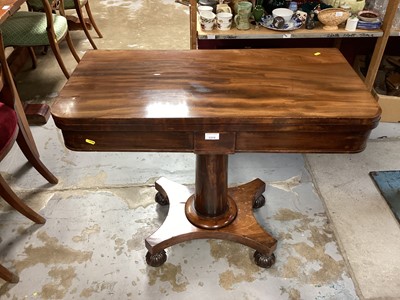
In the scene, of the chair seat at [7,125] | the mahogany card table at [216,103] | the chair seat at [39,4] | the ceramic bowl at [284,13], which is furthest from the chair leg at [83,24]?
the mahogany card table at [216,103]

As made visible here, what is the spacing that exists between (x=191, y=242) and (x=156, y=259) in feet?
0.64

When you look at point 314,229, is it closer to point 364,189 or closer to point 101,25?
point 364,189

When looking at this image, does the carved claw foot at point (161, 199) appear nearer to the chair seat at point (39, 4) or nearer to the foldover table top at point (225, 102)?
the foldover table top at point (225, 102)

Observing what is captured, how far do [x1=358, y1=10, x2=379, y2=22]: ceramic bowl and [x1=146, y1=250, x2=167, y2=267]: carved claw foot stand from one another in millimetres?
1606

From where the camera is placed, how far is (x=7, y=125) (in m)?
1.55

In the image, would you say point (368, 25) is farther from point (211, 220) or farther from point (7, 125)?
point (7, 125)

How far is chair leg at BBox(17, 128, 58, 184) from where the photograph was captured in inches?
70.0

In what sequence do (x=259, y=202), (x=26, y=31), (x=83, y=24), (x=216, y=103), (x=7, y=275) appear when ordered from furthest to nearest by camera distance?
(x=83, y=24)
(x=26, y=31)
(x=259, y=202)
(x=7, y=275)
(x=216, y=103)

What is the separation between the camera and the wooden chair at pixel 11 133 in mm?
1493

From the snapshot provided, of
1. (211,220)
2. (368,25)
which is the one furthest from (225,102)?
(368,25)

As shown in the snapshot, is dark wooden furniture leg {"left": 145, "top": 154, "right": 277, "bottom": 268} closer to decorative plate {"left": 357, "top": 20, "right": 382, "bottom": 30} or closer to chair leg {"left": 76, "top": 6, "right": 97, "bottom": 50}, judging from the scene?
decorative plate {"left": 357, "top": 20, "right": 382, "bottom": 30}

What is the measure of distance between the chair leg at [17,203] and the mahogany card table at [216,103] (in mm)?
652

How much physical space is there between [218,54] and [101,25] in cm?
290

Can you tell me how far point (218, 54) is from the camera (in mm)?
1348
